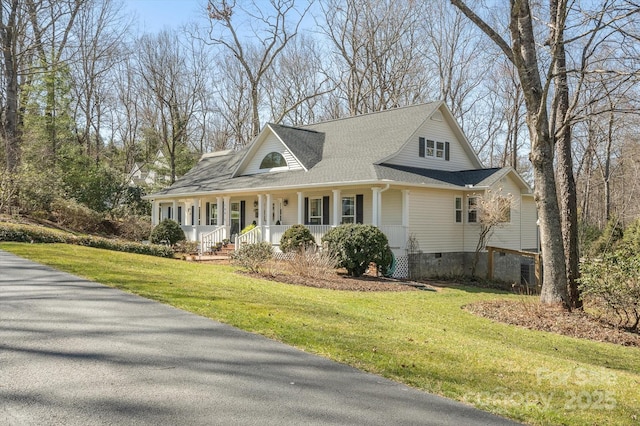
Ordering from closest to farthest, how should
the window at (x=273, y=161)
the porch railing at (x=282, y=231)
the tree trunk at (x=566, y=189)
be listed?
the tree trunk at (x=566, y=189) → the porch railing at (x=282, y=231) → the window at (x=273, y=161)

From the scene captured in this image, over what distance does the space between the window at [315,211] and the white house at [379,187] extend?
5cm

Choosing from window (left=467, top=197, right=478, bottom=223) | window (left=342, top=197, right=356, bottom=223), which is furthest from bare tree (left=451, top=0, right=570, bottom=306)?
window (left=342, top=197, right=356, bottom=223)

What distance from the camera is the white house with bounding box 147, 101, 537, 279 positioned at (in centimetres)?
1958

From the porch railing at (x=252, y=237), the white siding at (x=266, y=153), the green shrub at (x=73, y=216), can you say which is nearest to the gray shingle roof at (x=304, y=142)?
the white siding at (x=266, y=153)

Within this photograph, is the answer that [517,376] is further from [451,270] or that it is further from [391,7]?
[391,7]

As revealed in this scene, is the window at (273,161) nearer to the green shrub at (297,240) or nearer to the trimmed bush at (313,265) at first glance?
the green shrub at (297,240)

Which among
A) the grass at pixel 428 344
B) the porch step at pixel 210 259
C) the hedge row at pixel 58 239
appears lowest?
the grass at pixel 428 344

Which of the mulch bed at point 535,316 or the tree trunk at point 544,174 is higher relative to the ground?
the tree trunk at point 544,174

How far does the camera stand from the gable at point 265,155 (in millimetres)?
23344

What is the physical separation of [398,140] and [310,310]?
14014mm

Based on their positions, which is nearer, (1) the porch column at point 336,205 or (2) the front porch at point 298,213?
(2) the front porch at point 298,213

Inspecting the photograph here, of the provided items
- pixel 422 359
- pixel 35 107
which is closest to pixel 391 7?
pixel 35 107

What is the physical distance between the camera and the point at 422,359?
5949 millimetres

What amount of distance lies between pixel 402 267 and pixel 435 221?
9.45 feet
